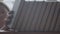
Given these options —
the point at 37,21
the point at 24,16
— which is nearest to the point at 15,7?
the point at 24,16

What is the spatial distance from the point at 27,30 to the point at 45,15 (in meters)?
0.20

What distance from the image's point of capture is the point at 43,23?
106 centimetres

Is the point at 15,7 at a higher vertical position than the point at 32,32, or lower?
higher

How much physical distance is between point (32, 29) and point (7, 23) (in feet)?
0.74

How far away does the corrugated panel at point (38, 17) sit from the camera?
1057 mm

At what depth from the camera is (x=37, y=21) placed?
42.1 inches

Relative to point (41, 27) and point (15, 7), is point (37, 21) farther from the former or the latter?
point (15, 7)

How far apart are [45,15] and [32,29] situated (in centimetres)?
16

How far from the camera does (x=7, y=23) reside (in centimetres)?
109

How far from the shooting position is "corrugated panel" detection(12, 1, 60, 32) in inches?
41.6

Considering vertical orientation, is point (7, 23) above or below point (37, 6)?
below

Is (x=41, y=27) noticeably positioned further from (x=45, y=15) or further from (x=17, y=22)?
(x=17, y=22)

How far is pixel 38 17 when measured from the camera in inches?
42.3

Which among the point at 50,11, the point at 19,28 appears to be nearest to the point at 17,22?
the point at 19,28
